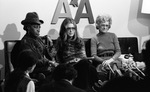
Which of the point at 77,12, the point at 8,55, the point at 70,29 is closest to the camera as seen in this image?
the point at 8,55

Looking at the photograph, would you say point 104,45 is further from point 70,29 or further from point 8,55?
point 8,55

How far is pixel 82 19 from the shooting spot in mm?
4230

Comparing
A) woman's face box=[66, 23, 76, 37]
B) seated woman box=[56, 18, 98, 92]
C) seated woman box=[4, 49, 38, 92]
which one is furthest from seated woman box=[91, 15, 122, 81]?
seated woman box=[4, 49, 38, 92]

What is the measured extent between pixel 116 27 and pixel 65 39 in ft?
4.15

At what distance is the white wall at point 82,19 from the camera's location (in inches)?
153

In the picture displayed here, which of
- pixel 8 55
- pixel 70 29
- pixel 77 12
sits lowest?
pixel 8 55

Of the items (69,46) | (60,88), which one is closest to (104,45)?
(69,46)

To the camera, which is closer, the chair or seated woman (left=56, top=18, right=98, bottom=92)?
the chair

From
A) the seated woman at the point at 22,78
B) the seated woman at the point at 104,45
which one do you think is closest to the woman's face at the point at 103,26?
the seated woman at the point at 104,45

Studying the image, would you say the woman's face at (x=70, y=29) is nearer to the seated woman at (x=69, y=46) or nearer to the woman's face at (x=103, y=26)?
the seated woman at (x=69, y=46)

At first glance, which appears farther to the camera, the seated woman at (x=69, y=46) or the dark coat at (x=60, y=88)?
the seated woman at (x=69, y=46)

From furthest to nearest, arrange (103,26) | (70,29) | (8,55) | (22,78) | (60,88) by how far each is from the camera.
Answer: (103,26), (70,29), (8,55), (22,78), (60,88)

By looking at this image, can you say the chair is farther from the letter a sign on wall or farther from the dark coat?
the dark coat

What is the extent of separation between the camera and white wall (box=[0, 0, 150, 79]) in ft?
12.8
